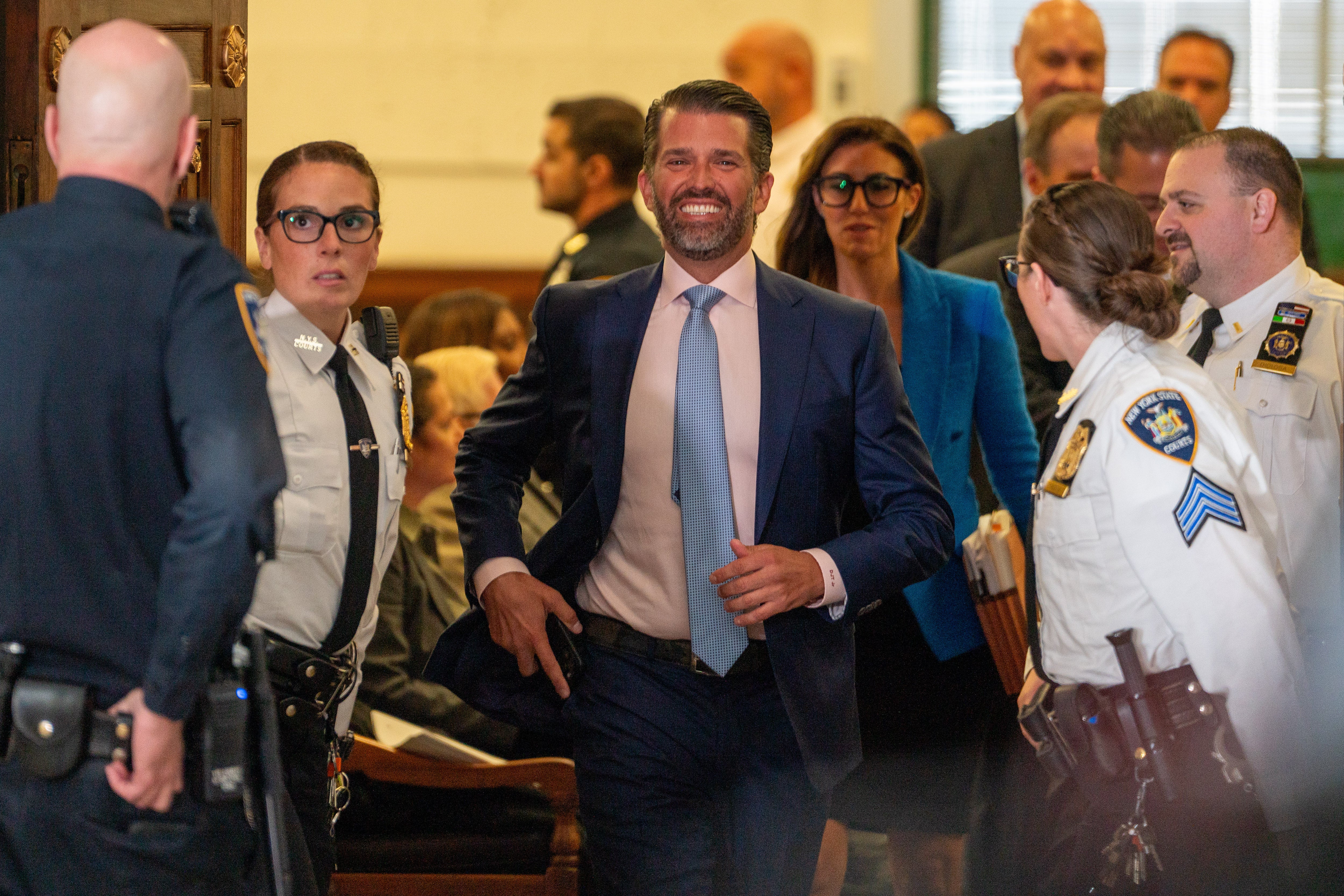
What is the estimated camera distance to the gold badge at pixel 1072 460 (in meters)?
2.30

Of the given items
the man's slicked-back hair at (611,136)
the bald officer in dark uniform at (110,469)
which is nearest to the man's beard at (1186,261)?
the bald officer in dark uniform at (110,469)

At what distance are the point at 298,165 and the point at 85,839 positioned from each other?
1.17 m

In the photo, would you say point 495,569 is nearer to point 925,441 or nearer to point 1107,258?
point 925,441

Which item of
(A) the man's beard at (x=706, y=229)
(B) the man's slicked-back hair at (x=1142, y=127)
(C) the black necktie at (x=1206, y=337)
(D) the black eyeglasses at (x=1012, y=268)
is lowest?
(C) the black necktie at (x=1206, y=337)

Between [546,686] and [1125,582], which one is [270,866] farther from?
[1125,582]

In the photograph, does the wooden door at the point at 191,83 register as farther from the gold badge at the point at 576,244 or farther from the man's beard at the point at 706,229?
the gold badge at the point at 576,244

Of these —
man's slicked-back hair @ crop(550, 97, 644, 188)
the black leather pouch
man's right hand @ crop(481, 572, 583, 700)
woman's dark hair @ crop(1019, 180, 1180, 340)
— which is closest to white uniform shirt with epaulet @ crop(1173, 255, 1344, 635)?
woman's dark hair @ crop(1019, 180, 1180, 340)

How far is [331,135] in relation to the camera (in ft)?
22.0

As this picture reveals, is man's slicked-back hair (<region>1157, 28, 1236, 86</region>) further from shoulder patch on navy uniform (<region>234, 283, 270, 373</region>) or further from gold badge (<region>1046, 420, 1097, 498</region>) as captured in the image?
shoulder patch on navy uniform (<region>234, 283, 270, 373</region>)

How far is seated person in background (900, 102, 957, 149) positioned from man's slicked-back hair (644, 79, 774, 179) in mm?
3636

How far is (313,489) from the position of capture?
226cm

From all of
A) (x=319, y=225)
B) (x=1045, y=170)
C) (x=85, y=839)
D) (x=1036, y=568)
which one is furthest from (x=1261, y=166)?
(x=85, y=839)

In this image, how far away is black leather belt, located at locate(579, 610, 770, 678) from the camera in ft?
7.71

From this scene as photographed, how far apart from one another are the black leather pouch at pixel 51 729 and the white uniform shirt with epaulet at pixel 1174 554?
1444 millimetres
